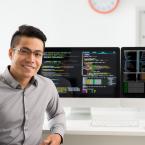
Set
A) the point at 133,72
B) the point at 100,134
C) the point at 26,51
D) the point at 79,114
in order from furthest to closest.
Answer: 1. the point at 79,114
2. the point at 133,72
3. the point at 100,134
4. the point at 26,51

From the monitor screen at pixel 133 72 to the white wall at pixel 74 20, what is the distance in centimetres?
62

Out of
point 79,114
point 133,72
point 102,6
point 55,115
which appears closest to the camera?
point 55,115

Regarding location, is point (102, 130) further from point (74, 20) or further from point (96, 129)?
point (74, 20)

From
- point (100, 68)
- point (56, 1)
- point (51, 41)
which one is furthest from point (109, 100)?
point (56, 1)

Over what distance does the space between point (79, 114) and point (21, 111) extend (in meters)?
0.65

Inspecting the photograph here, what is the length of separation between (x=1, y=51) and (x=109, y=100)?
1.21 metres

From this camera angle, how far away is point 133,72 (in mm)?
1887

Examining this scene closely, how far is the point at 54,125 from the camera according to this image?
160cm

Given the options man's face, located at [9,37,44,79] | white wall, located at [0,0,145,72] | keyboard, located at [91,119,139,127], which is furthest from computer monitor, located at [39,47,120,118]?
white wall, located at [0,0,145,72]

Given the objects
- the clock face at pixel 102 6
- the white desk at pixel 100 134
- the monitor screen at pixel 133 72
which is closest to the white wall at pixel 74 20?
the clock face at pixel 102 6

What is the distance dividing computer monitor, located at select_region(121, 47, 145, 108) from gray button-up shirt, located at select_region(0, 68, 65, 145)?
0.54 m

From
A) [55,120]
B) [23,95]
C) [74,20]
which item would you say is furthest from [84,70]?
[74,20]

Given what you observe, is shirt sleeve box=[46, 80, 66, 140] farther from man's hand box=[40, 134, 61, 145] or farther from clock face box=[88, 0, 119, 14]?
clock face box=[88, 0, 119, 14]

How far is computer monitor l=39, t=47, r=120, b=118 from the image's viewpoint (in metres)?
1.89
